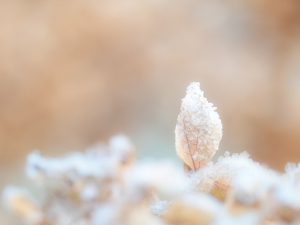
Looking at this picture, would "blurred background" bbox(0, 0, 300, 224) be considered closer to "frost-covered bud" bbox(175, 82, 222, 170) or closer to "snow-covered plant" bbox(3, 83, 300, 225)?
"frost-covered bud" bbox(175, 82, 222, 170)

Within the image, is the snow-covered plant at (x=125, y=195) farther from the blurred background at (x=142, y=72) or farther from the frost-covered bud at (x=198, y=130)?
the blurred background at (x=142, y=72)

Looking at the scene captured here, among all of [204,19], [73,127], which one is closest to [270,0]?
[204,19]

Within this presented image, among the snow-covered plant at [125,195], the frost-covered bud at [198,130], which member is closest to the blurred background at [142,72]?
the frost-covered bud at [198,130]

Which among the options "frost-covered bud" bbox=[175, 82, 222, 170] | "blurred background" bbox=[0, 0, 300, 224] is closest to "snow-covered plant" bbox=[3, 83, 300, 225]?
"frost-covered bud" bbox=[175, 82, 222, 170]

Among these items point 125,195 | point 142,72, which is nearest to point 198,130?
point 125,195

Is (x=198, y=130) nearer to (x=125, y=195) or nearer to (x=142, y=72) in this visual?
(x=125, y=195)

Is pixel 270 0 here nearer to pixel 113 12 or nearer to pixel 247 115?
pixel 247 115
